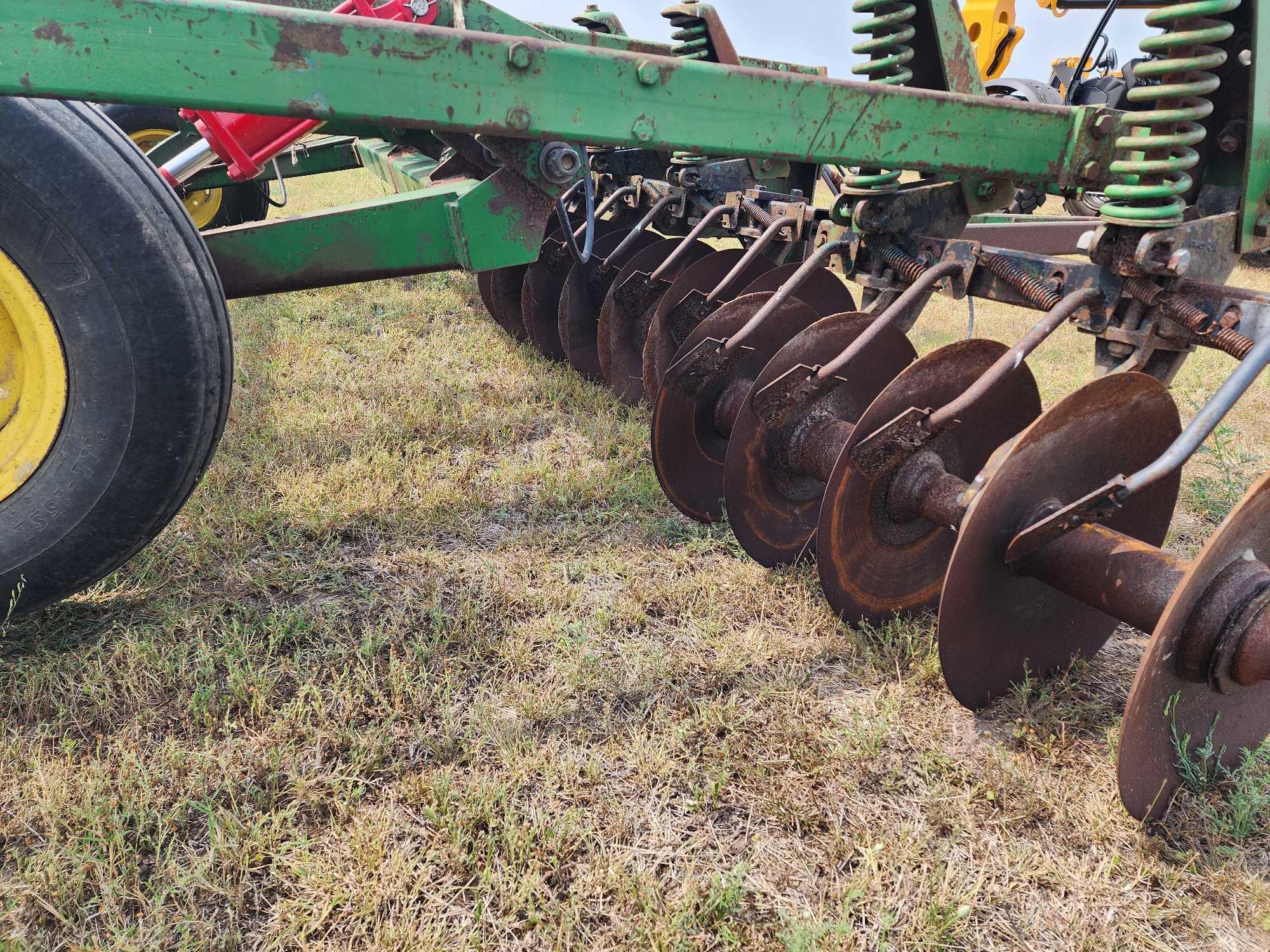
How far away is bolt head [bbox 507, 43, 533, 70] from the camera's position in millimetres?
1538

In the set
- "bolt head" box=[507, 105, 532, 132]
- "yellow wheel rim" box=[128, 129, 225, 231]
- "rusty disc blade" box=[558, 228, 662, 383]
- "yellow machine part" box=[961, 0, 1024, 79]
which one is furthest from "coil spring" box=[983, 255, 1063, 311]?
"yellow machine part" box=[961, 0, 1024, 79]

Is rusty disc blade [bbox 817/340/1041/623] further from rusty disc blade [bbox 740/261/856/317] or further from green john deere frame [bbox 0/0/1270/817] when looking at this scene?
rusty disc blade [bbox 740/261/856/317]

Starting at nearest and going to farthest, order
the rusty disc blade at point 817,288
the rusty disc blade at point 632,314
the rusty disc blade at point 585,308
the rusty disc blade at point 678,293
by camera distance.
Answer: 1. the rusty disc blade at point 817,288
2. the rusty disc blade at point 678,293
3. the rusty disc blade at point 632,314
4. the rusty disc blade at point 585,308

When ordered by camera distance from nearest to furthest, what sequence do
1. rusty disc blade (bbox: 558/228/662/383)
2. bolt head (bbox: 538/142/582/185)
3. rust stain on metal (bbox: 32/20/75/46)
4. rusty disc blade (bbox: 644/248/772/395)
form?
1. rust stain on metal (bbox: 32/20/75/46)
2. bolt head (bbox: 538/142/582/185)
3. rusty disc blade (bbox: 644/248/772/395)
4. rusty disc blade (bbox: 558/228/662/383)

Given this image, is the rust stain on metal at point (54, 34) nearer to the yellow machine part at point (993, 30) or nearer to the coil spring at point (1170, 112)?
the coil spring at point (1170, 112)

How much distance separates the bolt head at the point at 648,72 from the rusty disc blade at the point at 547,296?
2.40 meters

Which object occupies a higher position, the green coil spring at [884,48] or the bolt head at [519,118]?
the green coil spring at [884,48]

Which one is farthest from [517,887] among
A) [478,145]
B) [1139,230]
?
[478,145]

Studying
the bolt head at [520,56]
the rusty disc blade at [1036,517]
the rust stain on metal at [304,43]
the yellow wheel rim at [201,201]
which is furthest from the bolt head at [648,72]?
the yellow wheel rim at [201,201]

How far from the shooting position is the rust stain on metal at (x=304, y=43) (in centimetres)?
139

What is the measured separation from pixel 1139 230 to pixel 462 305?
4.21m

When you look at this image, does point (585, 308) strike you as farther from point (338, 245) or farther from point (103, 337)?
point (103, 337)

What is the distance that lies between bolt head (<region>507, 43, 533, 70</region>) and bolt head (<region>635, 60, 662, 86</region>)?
23cm

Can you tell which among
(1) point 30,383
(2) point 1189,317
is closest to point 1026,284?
(2) point 1189,317
